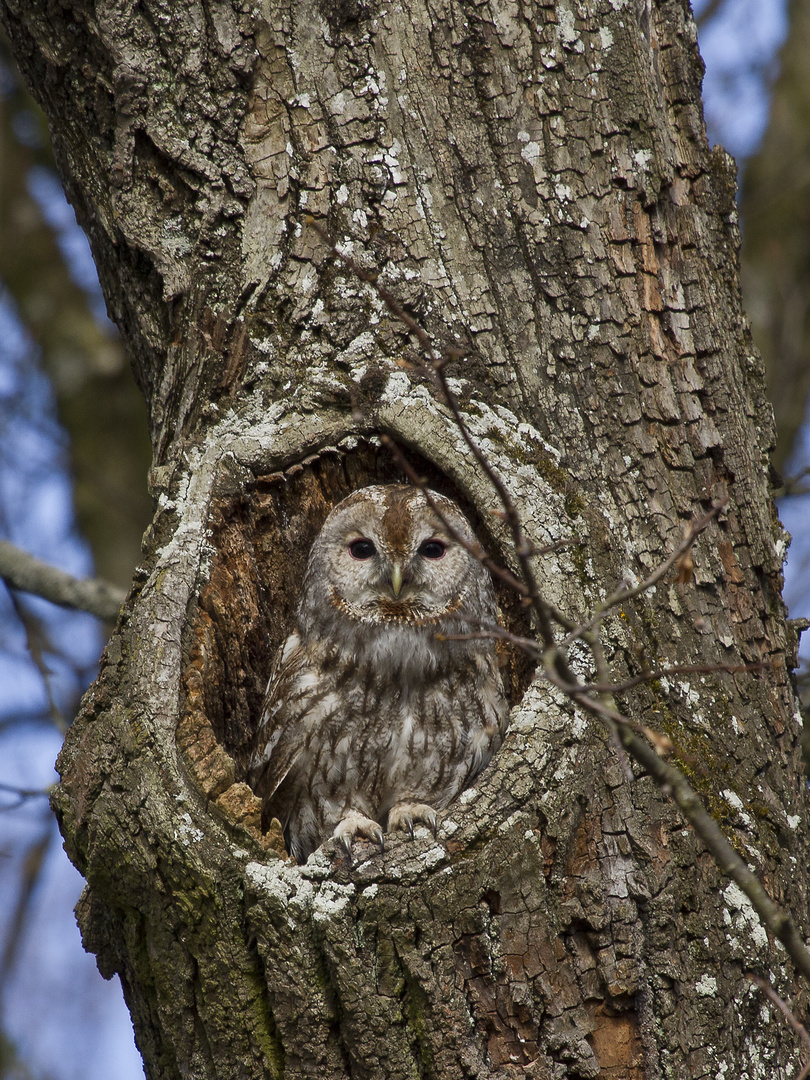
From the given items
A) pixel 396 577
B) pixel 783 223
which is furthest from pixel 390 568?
pixel 783 223

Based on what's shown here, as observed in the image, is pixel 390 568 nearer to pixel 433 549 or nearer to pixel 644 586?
pixel 433 549

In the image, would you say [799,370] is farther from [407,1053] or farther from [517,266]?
[407,1053]

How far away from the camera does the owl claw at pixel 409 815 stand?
2.78 meters

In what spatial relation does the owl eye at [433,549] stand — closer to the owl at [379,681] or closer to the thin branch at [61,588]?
the owl at [379,681]

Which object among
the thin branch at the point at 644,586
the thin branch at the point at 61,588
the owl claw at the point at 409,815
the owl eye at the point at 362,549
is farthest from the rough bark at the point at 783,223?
the thin branch at the point at 644,586

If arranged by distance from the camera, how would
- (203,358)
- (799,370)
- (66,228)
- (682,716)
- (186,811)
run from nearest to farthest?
(186,811) < (682,716) < (203,358) < (799,370) < (66,228)

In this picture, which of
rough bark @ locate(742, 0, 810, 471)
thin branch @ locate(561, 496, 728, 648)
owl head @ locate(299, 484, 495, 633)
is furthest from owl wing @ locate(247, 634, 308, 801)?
rough bark @ locate(742, 0, 810, 471)

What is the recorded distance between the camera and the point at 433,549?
10.7 ft

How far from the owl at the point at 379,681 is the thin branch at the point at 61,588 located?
3.85ft

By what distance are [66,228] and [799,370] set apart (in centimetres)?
536

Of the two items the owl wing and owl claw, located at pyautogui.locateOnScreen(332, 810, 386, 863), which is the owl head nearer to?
the owl wing

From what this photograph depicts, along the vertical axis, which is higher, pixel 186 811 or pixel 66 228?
pixel 66 228

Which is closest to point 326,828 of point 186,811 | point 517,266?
point 186,811

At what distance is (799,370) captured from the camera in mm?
6809
